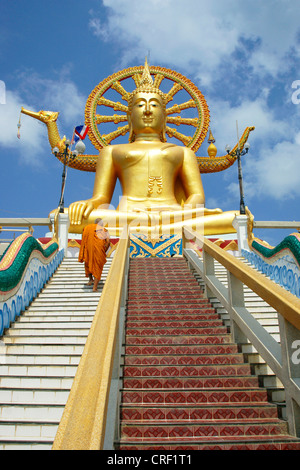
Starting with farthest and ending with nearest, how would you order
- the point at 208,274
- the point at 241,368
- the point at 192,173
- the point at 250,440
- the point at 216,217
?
the point at 192,173 < the point at 216,217 < the point at 208,274 < the point at 241,368 < the point at 250,440

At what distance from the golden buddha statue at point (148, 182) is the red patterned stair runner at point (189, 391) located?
20.7ft

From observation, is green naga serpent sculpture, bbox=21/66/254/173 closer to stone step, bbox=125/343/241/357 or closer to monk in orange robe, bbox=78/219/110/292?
monk in orange robe, bbox=78/219/110/292

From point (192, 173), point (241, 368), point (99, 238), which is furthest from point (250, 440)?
point (192, 173)

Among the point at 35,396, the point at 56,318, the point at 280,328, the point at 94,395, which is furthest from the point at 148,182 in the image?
the point at 94,395

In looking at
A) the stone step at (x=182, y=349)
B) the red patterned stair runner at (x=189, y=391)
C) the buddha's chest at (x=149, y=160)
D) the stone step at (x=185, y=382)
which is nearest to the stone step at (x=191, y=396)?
the red patterned stair runner at (x=189, y=391)

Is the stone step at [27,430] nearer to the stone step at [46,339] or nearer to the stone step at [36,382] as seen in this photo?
the stone step at [36,382]

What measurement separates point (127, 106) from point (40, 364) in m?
13.4

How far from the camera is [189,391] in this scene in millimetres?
3215

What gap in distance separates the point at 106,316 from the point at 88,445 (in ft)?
3.82

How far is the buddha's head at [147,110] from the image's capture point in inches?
557

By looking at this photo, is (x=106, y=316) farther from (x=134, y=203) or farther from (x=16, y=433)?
(x=134, y=203)

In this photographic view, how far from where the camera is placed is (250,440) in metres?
2.66

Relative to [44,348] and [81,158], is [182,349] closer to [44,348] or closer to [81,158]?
[44,348]

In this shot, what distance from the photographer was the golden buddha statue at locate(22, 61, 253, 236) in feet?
36.3
